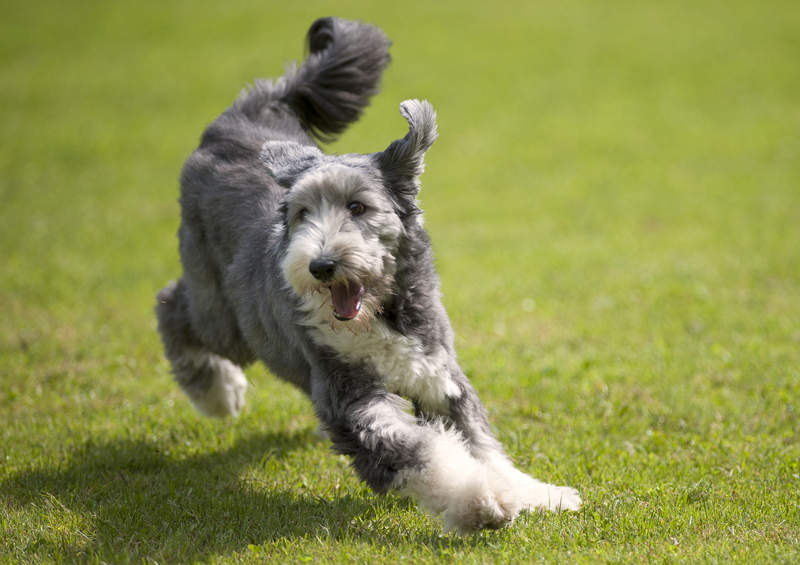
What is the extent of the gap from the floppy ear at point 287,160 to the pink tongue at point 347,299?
2.59 ft

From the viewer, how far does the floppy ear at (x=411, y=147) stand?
4.45 meters

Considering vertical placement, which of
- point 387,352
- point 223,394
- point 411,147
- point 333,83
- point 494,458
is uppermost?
point 333,83

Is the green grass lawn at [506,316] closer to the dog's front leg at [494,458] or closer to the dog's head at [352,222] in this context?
the dog's front leg at [494,458]

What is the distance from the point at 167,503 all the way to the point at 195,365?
5.39ft

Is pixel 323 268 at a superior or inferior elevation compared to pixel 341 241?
inferior

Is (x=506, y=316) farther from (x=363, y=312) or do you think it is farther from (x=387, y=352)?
(x=363, y=312)

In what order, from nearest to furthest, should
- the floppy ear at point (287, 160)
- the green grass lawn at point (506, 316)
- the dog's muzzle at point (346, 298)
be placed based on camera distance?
1. the dog's muzzle at point (346, 298)
2. the green grass lawn at point (506, 316)
3. the floppy ear at point (287, 160)

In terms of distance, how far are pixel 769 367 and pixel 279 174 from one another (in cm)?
435

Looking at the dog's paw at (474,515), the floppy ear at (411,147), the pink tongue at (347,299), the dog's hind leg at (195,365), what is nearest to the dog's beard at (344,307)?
the pink tongue at (347,299)

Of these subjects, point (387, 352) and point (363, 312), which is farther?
point (387, 352)

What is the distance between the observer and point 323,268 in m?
4.11

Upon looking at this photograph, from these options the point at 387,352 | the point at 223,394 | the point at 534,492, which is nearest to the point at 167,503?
the point at 223,394

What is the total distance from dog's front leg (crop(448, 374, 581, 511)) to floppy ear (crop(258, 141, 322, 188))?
1451 millimetres

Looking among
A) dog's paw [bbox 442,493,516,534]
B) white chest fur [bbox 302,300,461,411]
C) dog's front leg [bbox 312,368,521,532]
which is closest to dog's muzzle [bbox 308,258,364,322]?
white chest fur [bbox 302,300,461,411]
